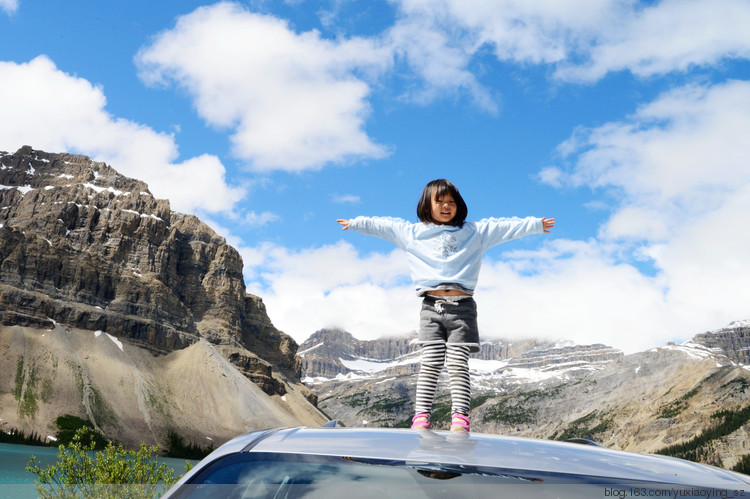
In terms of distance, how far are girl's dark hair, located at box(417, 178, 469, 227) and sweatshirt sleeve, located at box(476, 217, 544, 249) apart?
283 mm

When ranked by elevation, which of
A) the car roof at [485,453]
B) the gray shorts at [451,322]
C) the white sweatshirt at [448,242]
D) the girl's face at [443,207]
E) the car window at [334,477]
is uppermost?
the girl's face at [443,207]

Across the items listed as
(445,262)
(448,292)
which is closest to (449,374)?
(448,292)

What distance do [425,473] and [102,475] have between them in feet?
36.8

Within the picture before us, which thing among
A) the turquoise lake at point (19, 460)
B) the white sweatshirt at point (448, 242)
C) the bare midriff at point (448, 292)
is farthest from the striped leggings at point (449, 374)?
the turquoise lake at point (19, 460)

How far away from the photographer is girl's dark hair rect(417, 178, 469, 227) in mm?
7031

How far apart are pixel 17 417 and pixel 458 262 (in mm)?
177800

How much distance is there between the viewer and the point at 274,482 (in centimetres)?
240

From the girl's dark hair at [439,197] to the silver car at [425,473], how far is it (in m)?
4.82

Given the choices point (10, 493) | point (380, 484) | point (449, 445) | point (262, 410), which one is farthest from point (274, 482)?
point (262, 410)

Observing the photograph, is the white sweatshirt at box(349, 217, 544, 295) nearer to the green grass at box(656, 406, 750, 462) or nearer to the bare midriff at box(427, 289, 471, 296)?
the bare midriff at box(427, 289, 471, 296)

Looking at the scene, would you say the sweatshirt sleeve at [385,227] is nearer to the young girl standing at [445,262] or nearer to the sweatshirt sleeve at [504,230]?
the young girl standing at [445,262]

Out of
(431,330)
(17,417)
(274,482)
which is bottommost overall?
(17,417)

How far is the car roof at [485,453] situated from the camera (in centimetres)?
213

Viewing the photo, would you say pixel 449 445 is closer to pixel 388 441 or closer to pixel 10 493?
pixel 388 441
